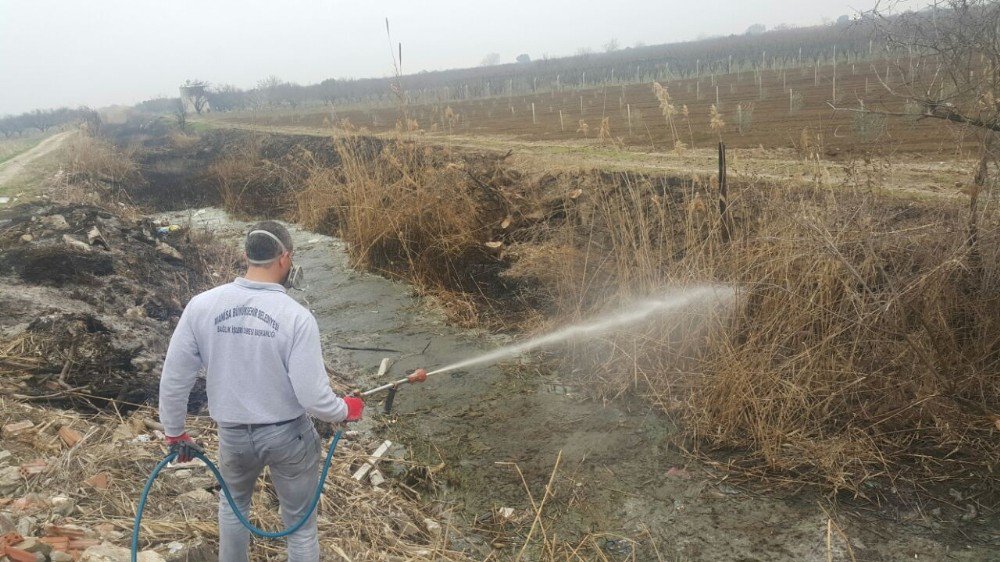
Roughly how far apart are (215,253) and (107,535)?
28.1 ft

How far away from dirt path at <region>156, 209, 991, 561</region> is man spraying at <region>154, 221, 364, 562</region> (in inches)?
76.3

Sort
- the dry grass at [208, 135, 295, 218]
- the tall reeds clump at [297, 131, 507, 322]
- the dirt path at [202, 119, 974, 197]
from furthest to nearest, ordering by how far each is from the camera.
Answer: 1. the dry grass at [208, 135, 295, 218]
2. the tall reeds clump at [297, 131, 507, 322]
3. the dirt path at [202, 119, 974, 197]

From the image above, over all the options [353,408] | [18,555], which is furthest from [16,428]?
[353,408]

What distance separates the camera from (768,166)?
9.70 meters

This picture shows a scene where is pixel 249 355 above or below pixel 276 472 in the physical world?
above

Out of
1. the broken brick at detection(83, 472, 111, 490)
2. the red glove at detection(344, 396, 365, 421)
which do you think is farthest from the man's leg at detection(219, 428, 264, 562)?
the broken brick at detection(83, 472, 111, 490)

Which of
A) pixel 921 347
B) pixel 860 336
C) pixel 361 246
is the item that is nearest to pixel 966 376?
pixel 921 347

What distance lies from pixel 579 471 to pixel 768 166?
6.61 meters

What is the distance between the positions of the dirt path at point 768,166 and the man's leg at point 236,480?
486cm

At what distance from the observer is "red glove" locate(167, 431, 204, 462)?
308 centimetres

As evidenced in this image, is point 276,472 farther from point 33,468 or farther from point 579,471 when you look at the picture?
point 579,471

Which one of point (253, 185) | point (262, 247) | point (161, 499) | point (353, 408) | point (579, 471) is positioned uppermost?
point (262, 247)

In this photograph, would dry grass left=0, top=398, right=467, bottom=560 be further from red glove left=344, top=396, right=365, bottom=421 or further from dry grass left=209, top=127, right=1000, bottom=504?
dry grass left=209, top=127, right=1000, bottom=504

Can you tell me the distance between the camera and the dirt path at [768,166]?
699 centimetres
